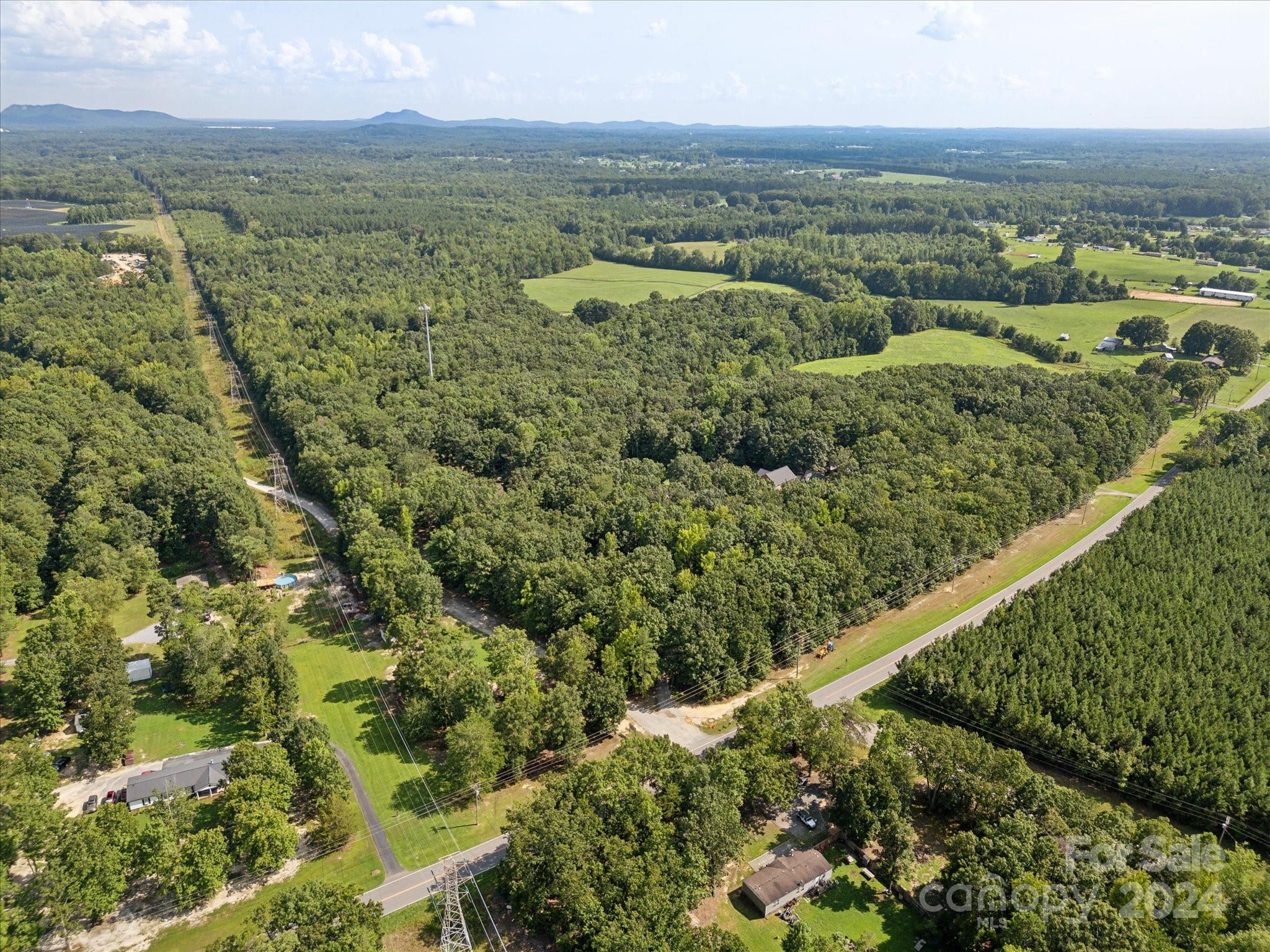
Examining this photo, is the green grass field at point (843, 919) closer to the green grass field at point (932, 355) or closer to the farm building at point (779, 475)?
the farm building at point (779, 475)

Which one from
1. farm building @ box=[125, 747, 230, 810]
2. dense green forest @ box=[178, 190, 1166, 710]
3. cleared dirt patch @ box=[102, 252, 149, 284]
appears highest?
cleared dirt patch @ box=[102, 252, 149, 284]

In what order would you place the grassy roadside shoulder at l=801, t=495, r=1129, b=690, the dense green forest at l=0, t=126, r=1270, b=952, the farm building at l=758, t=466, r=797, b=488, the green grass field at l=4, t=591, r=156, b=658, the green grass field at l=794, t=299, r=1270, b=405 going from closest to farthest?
the dense green forest at l=0, t=126, r=1270, b=952
the grassy roadside shoulder at l=801, t=495, r=1129, b=690
the green grass field at l=4, t=591, r=156, b=658
the farm building at l=758, t=466, r=797, b=488
the green grass field at l=794, t=299, r=1270, b=405

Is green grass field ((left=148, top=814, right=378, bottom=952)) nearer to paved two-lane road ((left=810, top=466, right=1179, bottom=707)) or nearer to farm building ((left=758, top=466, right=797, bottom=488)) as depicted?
paved two-lane road ((left=810, top=466, right=1179, bottom=707))

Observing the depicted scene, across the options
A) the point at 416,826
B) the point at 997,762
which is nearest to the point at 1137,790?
the point at 997,762

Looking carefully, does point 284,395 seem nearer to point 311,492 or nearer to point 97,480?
point 311,492

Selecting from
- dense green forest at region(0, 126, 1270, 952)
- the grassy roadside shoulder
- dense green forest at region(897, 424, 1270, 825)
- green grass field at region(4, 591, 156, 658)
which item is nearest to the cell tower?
dense green forest at region(0, 126, 1270, 952)

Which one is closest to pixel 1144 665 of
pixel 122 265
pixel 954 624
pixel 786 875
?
pixel 954 624

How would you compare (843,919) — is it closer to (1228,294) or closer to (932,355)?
(932,355)
